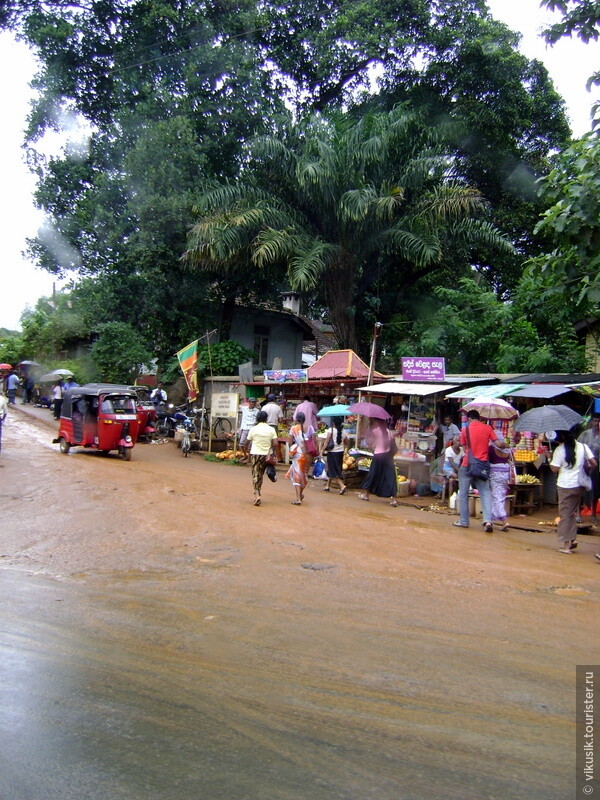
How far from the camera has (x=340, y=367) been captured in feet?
59.2

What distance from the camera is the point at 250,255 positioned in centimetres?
2288

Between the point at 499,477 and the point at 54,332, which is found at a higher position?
the point at 54,332

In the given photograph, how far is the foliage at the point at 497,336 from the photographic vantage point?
57.4ft

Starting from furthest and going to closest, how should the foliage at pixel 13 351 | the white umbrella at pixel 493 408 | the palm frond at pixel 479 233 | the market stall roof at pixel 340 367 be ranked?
the foliage at pixel 13 351 → the palm frond at pixel 479 233 → the market stall roof at pixel 340 367 → the white umbrella at pixel 493 408

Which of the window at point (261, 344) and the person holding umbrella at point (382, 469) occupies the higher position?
the window at point (261, 344)

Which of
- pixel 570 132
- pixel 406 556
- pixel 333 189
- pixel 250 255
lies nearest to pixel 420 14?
pixel 570 132

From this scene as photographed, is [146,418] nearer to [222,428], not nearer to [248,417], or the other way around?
[222,428]

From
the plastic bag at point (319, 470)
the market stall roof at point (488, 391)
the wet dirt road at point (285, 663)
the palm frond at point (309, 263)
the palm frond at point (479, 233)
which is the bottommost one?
the wet dirt road at point (285, 663)

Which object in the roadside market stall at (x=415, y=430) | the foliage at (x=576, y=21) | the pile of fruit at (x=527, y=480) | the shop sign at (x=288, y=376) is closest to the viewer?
the foliage at (x=576, y=21)

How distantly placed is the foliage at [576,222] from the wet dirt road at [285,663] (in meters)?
4.06

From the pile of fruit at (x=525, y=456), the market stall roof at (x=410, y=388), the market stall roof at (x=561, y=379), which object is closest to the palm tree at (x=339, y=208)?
the market stall roof at (x=410, y=388)

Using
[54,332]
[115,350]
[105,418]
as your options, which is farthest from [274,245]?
[54,332]

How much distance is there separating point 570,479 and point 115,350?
19681 mm
